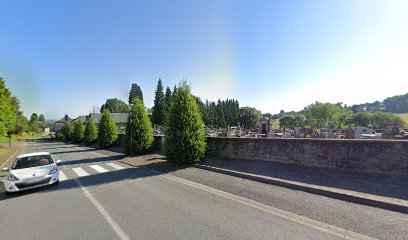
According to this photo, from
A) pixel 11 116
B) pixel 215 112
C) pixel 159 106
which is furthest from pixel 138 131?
pixel 215 112

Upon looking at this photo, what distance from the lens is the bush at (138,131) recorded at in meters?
18.5

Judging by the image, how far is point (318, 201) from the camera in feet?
19.5

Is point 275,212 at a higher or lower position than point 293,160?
lower

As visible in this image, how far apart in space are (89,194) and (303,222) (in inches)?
269

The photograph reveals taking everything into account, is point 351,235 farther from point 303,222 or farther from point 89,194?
point 89,194

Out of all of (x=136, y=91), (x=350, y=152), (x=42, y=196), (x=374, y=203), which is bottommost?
(x=42, y=196)

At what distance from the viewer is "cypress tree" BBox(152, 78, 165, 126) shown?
64.4m

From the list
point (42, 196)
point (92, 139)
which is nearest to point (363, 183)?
point (42, 196)

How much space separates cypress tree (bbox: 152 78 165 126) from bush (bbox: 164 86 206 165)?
51.4 m

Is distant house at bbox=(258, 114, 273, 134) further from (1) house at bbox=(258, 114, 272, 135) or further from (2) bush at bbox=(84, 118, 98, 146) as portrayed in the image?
(2) bush at bbox=(84, 118, 98, 146)

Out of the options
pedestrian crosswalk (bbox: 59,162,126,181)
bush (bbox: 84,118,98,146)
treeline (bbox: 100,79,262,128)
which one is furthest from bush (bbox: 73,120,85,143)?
pedestrian crosswalk (bbox: 59,162,126,181)

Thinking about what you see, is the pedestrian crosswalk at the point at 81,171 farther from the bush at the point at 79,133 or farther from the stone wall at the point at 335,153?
the bush at the point at 79,133

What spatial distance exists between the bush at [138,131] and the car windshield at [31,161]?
9.17 m

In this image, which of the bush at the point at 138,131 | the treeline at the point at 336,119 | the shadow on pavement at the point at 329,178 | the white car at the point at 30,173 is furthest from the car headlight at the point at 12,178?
the treeline at the point at 336,119
